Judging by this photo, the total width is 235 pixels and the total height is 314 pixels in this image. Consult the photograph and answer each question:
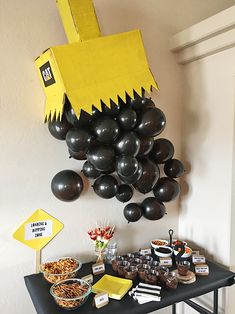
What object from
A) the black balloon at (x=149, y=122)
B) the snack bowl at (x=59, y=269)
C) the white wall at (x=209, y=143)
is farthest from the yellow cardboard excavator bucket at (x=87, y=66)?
the snack bowl at (x=59, y=269)

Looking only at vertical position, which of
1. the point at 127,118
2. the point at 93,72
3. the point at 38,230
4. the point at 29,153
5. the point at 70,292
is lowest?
the point at 70,292

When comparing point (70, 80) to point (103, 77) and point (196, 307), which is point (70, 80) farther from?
point (196, 307)

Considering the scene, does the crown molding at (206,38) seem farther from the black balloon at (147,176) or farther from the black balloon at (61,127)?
the black balloon at (61,127)

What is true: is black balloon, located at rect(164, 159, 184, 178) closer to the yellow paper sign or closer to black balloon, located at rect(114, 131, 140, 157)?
black balloon, located at rect(114, 131, 140, 157)

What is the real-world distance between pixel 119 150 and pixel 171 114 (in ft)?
2.61

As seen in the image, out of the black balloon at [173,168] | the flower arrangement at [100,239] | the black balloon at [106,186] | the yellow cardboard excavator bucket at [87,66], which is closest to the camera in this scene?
the yellow cardboard excavator bucket at [87,66]

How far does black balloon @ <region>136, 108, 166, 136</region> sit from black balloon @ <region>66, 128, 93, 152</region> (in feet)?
0.87

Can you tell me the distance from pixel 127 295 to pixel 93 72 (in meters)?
1.09

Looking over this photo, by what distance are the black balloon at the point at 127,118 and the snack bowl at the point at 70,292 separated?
788 mm

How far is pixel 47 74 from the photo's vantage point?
140 cm

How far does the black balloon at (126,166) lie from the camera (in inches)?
53.0

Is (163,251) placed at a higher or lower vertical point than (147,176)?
lower

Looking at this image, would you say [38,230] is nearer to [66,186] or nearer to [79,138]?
[66,186]

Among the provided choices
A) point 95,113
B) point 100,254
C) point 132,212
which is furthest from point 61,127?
point 100,254
